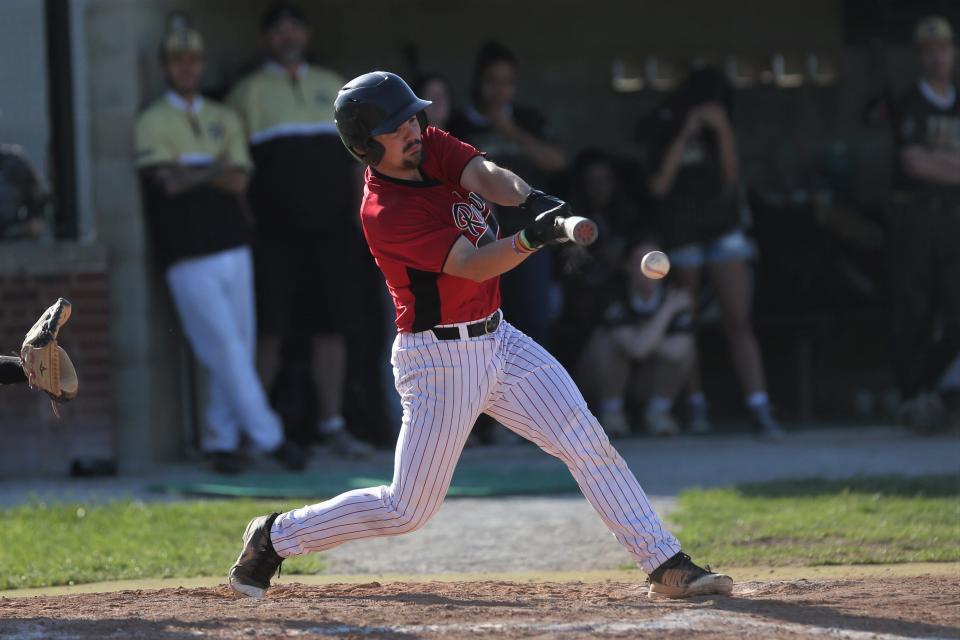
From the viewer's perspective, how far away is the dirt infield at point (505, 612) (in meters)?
4.48

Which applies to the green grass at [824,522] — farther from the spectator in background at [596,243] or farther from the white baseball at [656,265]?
the spectator in background at [596,243]

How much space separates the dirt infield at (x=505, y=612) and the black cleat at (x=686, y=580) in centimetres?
4

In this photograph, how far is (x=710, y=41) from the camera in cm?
1140

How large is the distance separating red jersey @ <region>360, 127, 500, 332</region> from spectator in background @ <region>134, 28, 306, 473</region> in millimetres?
3638

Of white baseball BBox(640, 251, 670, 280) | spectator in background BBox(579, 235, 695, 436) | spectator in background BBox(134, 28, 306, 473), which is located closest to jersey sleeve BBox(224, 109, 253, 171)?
spectator in background BBox(134, 28, 306, 473)

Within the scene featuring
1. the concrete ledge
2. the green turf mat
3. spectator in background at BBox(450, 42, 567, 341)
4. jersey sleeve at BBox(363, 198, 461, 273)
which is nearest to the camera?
jersey sleeve at BBox(363, 198, 461, 273)

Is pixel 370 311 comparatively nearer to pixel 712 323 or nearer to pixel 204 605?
pixel 712 323

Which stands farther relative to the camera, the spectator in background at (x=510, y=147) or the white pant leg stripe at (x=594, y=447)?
the spectator in background at (x=510, y=147)

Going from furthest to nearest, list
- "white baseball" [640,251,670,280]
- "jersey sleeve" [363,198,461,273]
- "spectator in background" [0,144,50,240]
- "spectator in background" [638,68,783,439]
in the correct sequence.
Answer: "spectator in background" [638,68,783,439], "spectator in background" [0,144,50,240], "jersey sleeve" [363,198,461,273], "white baseball" [640,251,670,280]

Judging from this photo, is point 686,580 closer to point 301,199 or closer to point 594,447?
point 594,447

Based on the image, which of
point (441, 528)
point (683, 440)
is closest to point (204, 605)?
point (441, 528)

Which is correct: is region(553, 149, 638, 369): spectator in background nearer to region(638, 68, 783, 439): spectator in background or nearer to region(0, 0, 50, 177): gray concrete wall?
region(638, 68, 783, 439): spectator in background

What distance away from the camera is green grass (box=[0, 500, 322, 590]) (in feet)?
19.7

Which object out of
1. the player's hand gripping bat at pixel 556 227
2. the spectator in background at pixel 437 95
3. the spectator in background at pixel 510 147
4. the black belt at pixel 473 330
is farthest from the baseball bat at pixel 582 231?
the spectator in background at pixel 510 147
